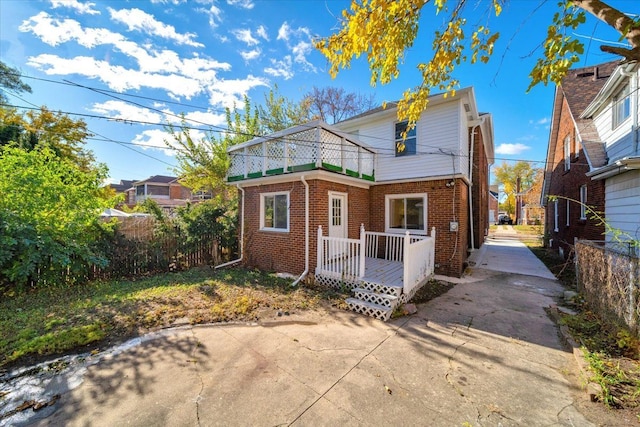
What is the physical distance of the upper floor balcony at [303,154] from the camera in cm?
747

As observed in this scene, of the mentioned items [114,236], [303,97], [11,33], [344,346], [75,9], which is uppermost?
[303,97]

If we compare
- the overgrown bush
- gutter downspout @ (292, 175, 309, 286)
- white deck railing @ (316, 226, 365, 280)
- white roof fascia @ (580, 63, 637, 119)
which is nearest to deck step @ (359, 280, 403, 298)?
white deck railing @ (316, 226, 365, 280)

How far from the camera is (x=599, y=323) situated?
450 cm

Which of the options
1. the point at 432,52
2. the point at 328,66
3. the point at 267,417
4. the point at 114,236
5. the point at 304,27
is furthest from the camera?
the point at 114,236

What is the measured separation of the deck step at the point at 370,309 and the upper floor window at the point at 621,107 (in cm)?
861

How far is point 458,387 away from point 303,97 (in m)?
19.4

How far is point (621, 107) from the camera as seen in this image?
7.32 m

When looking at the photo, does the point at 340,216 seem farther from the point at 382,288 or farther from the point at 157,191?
the point at 157,191

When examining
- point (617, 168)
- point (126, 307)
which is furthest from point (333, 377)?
point (617, 168)

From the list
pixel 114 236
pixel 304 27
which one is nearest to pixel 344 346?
pixel 304 27

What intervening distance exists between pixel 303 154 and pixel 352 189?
7.68 feet

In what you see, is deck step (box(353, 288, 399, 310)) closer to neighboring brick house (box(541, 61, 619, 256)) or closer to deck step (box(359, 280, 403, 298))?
deck step (box(359, 280, 403, 298))

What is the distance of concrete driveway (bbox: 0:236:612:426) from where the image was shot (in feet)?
8.47

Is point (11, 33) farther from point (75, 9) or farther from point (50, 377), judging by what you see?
point (50, 377)
